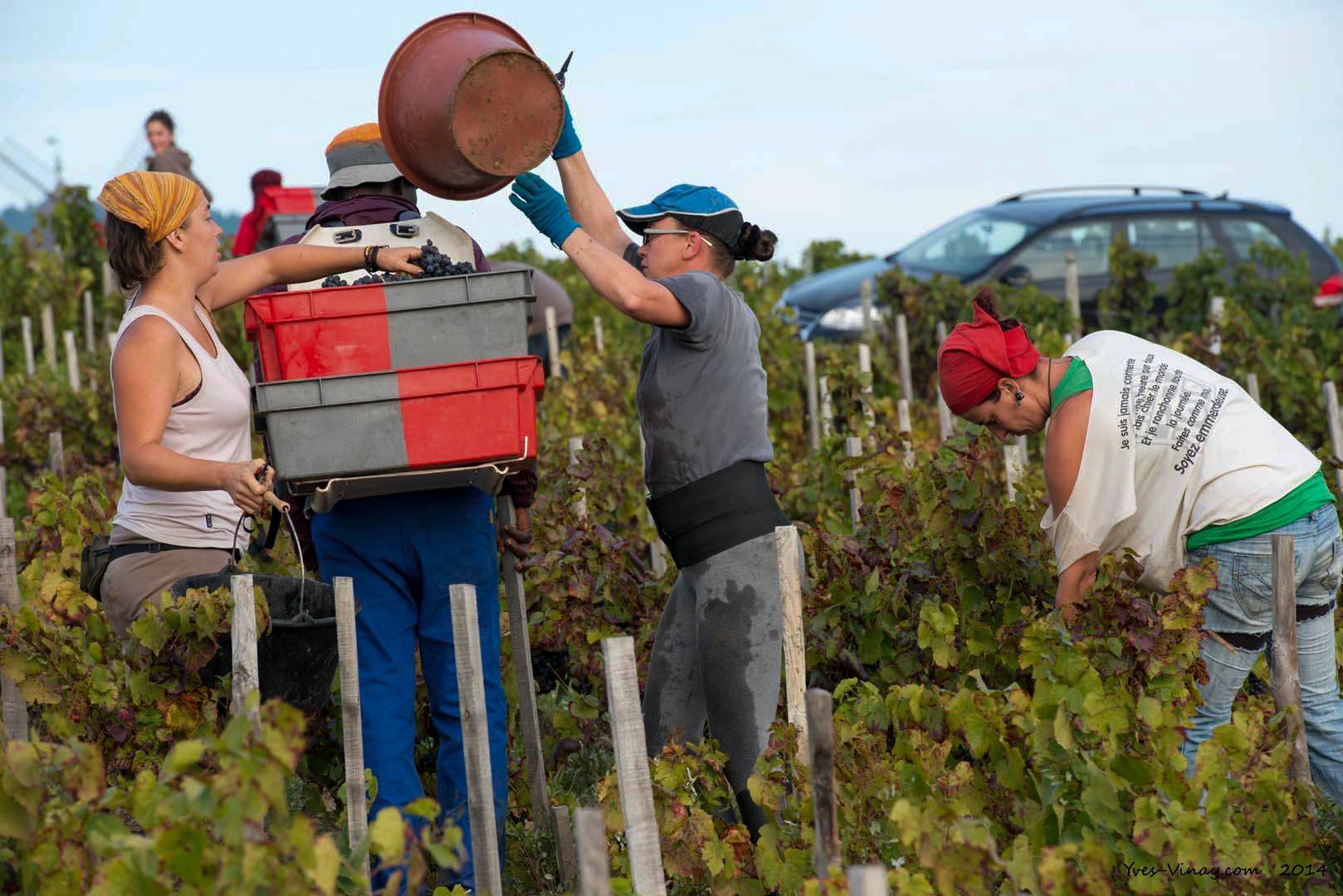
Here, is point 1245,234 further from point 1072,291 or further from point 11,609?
point 11,609

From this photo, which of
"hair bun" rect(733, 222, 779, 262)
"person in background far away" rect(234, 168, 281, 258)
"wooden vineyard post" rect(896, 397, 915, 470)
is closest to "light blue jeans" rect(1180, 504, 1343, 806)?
"hair bun" rect(733, 222, 779, 262)

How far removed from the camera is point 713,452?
308 cm

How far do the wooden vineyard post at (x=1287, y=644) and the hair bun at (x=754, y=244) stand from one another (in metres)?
1.25

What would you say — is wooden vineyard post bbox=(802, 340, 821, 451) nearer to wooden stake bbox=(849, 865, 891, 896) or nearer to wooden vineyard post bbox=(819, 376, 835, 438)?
wooden vineyard post bbox=(819, 376, 835, 438)

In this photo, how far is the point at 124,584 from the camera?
116 inches

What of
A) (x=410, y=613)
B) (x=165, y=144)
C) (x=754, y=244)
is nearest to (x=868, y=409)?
(x=754, y=244)

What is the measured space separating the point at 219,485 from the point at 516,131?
35.8 inches

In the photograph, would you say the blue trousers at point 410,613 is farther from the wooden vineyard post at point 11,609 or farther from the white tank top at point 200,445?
the wooden vineyard post at point 11,609

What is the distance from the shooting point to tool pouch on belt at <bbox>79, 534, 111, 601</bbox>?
303 centimetres

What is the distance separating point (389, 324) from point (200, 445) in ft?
1.75

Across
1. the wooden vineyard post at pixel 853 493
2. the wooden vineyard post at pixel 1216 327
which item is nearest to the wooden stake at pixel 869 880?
the wooden vineyard post at pixel 853 493

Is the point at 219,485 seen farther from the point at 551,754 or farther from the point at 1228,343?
the point at 1228,343

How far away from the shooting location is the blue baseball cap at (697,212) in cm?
313

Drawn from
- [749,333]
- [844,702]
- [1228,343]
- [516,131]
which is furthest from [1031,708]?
[1228,343]
